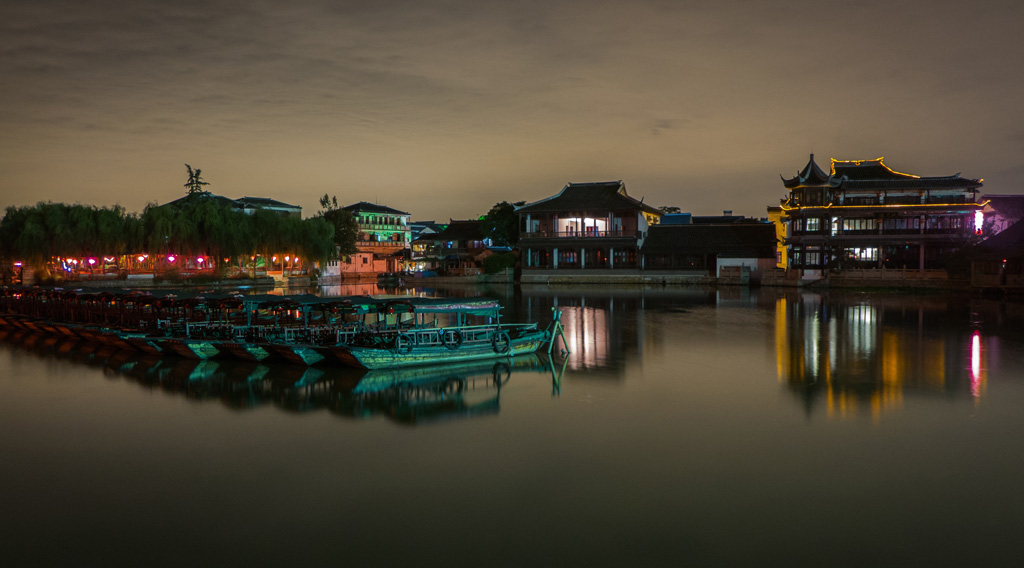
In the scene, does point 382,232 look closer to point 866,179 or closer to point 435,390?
point 866,179

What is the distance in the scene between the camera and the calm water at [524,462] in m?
7.92

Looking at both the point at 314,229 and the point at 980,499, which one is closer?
the point at 980,499

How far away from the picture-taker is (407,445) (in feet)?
38.2

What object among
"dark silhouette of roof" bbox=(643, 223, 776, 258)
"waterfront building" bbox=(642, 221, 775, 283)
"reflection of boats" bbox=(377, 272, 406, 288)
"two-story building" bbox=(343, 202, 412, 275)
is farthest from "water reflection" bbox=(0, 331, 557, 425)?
"two-story building" bbox=(343, 202, 412, 275)

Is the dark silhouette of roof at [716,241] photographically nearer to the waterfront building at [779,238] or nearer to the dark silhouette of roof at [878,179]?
the waterfront building at [779,238]

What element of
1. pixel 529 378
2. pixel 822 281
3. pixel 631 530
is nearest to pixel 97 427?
pixel 529 378

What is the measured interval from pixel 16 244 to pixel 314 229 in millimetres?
21133

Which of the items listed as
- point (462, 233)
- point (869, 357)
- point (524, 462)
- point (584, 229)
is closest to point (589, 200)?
point (584, 229)

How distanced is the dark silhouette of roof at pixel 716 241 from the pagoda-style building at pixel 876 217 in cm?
307

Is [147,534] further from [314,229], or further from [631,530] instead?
[314,229]

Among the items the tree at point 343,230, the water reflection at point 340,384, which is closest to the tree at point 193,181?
the tree at point 343,230

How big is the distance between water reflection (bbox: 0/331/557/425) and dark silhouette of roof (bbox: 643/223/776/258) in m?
40.4

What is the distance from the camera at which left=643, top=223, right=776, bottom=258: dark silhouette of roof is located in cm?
5616

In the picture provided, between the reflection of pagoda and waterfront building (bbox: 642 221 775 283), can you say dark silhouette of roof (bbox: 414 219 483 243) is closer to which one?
waterfront building (bbox: 642 221 775 283)
